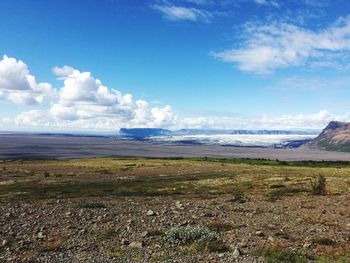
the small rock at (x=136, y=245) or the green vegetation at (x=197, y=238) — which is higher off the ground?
the green vegetation at (x=197, y=238)

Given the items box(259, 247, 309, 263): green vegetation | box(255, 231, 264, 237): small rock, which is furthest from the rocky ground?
box(255, 231, 264, 237): small rock

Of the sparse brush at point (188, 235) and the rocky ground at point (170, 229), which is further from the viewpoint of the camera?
the sparse brush at point (188, 235)

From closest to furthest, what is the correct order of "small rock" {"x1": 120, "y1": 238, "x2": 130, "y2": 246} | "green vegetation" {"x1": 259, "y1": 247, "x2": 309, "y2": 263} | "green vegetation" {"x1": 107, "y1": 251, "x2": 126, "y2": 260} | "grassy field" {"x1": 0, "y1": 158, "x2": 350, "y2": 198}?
1. "green vegetation" {"x1": 259, "y1": 247, "x2": 309, "y2": 263}
2. "green vegetation" {"x1": 107, "y1": 251, "x2": 126, "y2": 260}
3. "small rock" {"x1": 120, "y1": 238, "x2": 130, "y2": 246}
4. "grassy field" {"x1": 0, "y1": 158, "x2": 350, "y2": 198}

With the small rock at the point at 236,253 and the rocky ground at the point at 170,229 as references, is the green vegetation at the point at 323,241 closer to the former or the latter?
the rocky ground at the point at 170,229

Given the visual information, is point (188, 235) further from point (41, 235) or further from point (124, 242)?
point (41, 235)

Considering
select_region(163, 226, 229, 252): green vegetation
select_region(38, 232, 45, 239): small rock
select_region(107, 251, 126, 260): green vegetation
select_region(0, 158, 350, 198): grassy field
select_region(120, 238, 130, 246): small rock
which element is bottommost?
select_region(0, 158, 350, 198): grassy field

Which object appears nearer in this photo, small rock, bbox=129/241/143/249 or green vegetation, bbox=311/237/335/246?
small rock, bbox=129/241/143/249

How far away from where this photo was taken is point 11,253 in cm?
1914

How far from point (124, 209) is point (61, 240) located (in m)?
9.58

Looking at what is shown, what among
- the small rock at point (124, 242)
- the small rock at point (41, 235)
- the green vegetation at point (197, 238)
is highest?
the green vegetation at point (197, 238)

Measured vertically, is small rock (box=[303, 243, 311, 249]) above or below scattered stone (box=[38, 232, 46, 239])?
above

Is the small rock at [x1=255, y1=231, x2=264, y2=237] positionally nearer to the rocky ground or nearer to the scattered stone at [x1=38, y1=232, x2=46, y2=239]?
the rocky ground

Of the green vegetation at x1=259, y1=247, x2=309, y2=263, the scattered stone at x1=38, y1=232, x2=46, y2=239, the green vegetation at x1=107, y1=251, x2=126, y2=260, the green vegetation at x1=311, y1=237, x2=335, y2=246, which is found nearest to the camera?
the green vegetation at x1=259, y1=247, x2=309, y2=263

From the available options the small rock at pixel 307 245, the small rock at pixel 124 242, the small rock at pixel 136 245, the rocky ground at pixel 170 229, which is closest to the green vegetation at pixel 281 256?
the rocky ground at pixel 170 229
